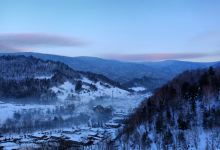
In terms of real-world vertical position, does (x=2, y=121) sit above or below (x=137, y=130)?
below

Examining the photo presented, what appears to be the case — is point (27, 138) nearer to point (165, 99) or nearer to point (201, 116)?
point (165, 99)

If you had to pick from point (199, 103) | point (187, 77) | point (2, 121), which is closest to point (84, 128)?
point (2, 121)

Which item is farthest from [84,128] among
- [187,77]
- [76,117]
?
[187,77]

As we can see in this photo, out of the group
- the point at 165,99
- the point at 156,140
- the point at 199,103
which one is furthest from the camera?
A: the point at 165,99

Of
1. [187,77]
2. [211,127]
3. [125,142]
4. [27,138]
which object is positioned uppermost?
[187,77]

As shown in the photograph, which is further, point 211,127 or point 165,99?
point 165,99

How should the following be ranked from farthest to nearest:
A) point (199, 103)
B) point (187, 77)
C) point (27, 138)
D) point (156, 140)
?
point (27, 138)
point (187, 77)
point (199, 103)
point (156, 140)
